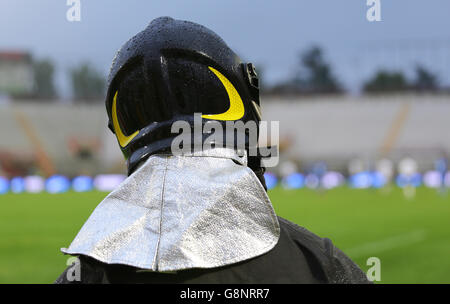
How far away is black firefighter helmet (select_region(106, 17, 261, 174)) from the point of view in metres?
1.37

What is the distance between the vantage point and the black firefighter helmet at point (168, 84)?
1370 millimetres

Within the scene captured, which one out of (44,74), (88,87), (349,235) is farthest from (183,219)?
(44,74)

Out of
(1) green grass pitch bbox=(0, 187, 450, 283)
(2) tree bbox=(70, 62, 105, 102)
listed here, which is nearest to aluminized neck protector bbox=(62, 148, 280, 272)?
(1) green grass pitch bbox=(0, 187, 450, 283)

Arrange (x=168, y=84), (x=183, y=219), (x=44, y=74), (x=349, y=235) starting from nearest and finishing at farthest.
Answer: (x=183, y=219)
(x=168, y=84)
(x=349, y=235)
(x=44, y=74)

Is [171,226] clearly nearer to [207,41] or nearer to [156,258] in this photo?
[156,258]

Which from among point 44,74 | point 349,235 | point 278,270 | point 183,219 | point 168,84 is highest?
point 168,84

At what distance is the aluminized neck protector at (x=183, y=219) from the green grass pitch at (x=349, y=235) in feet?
17.2

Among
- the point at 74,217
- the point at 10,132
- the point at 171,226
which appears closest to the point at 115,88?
the point at 171,226

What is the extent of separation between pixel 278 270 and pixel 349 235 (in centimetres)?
901

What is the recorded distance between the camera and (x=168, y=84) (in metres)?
1.36

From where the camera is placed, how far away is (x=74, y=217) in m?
13.3

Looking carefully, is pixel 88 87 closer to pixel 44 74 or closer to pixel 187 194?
pixel 44 74

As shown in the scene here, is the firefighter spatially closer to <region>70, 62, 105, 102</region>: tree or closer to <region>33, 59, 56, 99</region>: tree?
<region>70, 62, 105, 102</region>: tree

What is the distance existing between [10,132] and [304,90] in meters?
20.1
